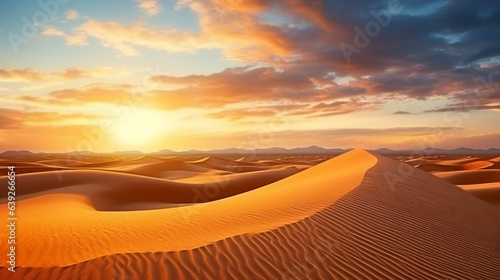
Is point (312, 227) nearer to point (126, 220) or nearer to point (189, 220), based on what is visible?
point (189, 220)

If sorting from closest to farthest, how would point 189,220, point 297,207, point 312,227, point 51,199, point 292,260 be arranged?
point 292,260
point 312,227
point 297,207
point 189,220
point 51,199

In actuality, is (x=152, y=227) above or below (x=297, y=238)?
below

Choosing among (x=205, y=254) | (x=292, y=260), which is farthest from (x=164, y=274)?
(x=292, y=260)

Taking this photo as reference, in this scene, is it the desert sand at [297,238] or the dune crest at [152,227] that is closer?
the desert sand at [297,238]

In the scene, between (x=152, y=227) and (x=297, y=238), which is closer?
(x=297, y=238)

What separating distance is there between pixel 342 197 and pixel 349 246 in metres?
2.72

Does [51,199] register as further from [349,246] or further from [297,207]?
[349,246]

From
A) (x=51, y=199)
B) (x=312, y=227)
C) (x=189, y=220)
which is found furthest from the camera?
(x=51, y=199)

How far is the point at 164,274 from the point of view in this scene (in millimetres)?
4719

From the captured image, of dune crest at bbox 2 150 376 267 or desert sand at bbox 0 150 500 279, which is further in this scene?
dune crest at bbox 2 150 376 267

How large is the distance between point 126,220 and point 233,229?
3944 millimetres

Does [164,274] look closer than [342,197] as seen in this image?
Yes

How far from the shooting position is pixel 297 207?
8.36 meters

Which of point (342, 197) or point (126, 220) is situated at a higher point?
point (342, 197)
